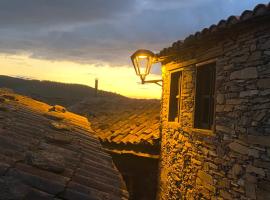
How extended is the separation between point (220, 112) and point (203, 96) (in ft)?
3.85

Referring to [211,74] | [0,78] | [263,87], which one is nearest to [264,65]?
[263,87]

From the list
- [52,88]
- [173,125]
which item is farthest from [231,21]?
[52,88]

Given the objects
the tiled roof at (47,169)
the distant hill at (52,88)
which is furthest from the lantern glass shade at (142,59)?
the distant hill at (52,88)

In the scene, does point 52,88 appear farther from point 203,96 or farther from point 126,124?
point 203,96

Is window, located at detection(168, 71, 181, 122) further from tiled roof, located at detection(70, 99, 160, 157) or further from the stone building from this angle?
tiled roof, located at detection(70, 99, 160, 157)

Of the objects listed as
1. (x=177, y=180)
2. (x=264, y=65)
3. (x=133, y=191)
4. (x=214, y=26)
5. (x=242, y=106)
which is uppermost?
(x=214, y=26)

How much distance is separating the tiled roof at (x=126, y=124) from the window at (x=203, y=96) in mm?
2378

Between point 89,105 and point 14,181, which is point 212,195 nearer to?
point 14,181

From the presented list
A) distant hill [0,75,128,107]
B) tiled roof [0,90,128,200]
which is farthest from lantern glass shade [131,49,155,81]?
distant hill [0,75,128,107]

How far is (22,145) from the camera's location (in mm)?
2949

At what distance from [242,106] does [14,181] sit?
13.2ft

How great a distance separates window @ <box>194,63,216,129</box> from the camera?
724 centimetres

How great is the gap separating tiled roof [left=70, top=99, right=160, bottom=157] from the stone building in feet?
2.83

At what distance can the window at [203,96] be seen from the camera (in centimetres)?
724
